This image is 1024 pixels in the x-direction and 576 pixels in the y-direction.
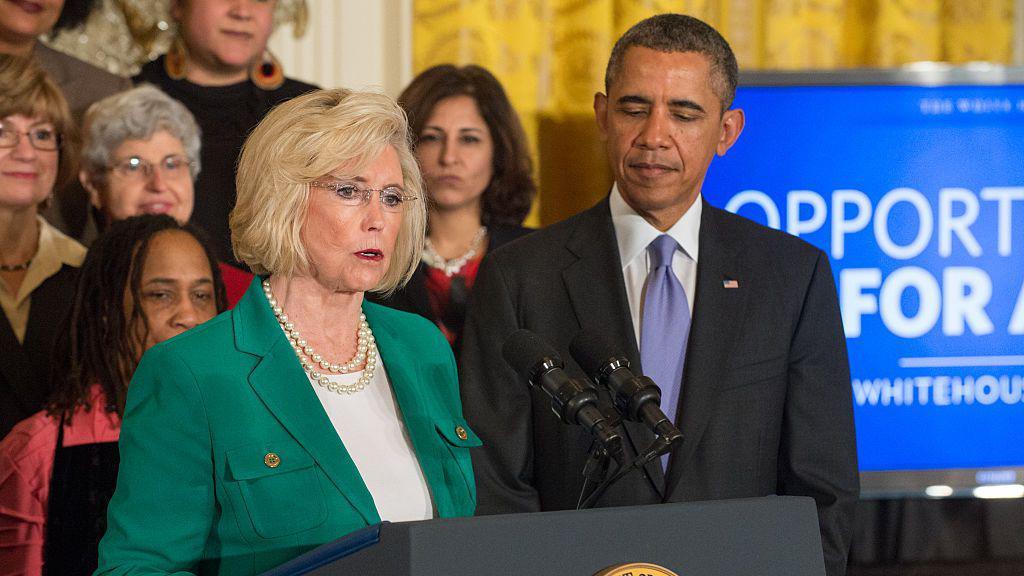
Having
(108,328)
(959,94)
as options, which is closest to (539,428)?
(108,328)

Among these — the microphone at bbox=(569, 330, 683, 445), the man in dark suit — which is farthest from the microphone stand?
the man in dark suit

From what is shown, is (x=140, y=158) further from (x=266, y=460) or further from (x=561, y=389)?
(x=561, y=389)

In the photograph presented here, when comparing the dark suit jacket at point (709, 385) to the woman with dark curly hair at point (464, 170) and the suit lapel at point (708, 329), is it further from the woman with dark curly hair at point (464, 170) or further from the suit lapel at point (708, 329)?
the woman with dark curly hair at point (464, 170)

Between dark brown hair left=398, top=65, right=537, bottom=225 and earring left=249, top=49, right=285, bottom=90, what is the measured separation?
378 millimetres

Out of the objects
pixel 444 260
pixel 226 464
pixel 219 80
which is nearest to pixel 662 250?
pixel 444 260

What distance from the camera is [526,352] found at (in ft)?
5.02

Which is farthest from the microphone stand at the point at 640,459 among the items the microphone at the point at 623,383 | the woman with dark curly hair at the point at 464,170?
the woman with dark curly hair at the point at 464,170

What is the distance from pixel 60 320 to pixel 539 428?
4.13 ft

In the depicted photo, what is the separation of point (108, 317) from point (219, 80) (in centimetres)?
86

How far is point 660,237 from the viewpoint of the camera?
244cm

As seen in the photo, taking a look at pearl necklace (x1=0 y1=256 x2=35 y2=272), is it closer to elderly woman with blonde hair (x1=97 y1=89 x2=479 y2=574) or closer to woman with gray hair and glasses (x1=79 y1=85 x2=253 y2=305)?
woman with gray hair and glasses (x1=79 y1=85 x2=253 y2=305)

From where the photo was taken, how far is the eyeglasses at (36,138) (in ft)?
9.70

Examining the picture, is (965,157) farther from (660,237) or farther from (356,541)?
(356,541)

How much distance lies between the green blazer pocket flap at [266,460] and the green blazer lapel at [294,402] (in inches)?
0.6
